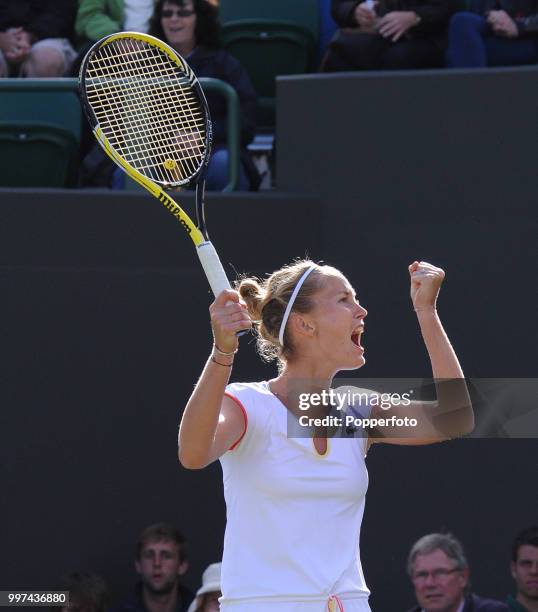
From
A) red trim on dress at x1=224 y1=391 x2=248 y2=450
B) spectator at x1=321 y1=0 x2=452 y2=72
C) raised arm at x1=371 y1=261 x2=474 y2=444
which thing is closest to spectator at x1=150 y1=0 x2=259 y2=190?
spectator at x1=321 y1=0 x2=452 y2=72

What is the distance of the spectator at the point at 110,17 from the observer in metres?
7.02

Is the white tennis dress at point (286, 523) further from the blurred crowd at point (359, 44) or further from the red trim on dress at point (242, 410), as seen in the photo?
the blurred crowd at point (359, 44)

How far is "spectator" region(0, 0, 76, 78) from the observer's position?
22.2 ft

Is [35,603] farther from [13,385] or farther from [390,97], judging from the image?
[390,97]

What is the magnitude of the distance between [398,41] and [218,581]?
2.53 metres

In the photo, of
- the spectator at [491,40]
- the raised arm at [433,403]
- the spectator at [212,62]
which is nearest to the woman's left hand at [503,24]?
the spectator at [491,40]

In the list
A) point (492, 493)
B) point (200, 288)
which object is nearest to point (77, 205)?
→ point (200, 288)

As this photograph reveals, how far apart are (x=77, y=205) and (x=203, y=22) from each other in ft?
3.95

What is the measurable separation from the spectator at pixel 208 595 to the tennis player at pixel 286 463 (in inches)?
83.6

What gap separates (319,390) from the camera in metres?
3.22

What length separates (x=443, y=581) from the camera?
5.18 meters

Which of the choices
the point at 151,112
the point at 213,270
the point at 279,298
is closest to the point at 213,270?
the point at 213,270

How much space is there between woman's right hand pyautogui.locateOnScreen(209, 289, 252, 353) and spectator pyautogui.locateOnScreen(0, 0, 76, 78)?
403 cm

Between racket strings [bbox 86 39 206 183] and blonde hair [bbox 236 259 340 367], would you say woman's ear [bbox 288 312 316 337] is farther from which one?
racket strings [bbox 86 39 206 183]
